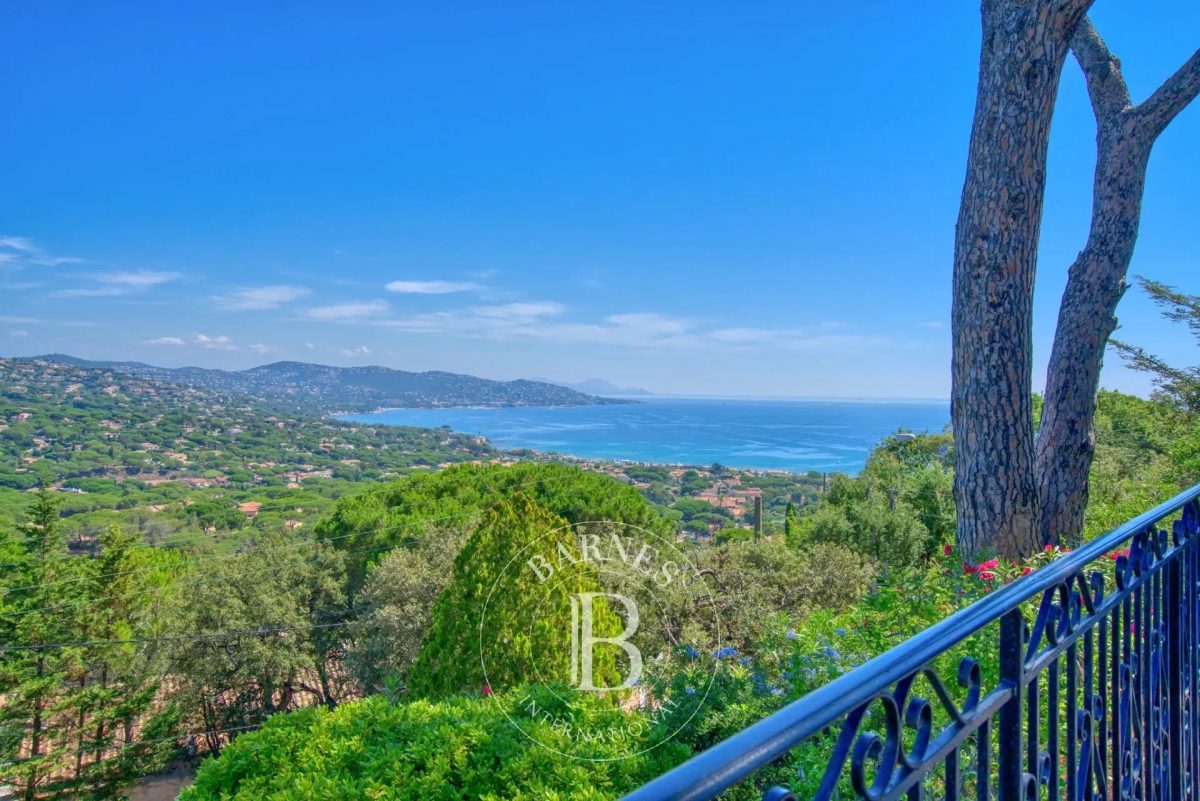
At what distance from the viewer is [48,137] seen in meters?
20.4

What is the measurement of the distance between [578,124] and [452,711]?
1481 centimetres

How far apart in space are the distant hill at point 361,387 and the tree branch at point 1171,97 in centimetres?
4601

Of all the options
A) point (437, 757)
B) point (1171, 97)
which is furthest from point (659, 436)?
point (437, 757)

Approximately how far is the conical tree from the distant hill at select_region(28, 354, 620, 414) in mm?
42833

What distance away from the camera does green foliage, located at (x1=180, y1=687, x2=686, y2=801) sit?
2.75m

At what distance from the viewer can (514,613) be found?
182 inches

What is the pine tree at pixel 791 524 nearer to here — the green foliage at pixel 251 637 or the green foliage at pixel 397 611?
the green foliage at pixel 397 611

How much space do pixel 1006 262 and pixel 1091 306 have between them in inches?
45.7

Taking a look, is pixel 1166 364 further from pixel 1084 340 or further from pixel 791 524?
pixel 791 524

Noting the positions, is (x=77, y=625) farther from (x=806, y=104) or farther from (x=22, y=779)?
(x=806, y=104)

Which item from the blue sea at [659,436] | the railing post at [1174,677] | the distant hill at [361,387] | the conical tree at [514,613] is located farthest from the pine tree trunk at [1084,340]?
the distant hill at [361,387]

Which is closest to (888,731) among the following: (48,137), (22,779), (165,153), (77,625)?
(22,779)

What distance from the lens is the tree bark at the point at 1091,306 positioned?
4363 millimetres

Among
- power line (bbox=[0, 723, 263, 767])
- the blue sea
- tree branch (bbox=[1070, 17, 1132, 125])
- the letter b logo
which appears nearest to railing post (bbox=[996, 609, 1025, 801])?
the letter b logo
